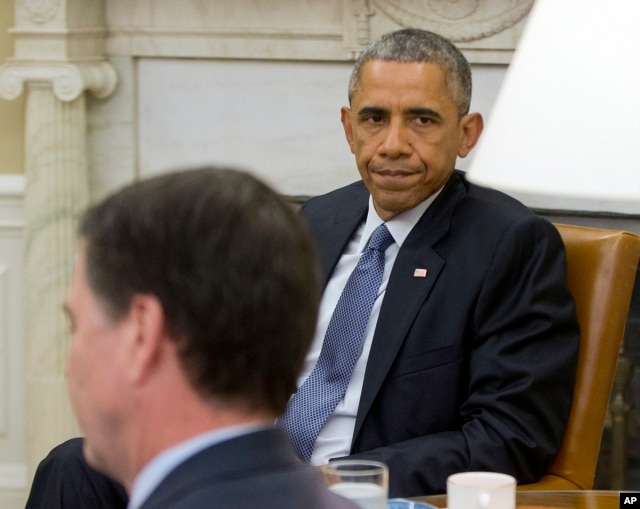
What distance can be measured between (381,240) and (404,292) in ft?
0.47

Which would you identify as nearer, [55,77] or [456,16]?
[456,16]

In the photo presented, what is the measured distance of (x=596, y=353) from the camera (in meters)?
2.14

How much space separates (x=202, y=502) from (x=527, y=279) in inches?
53.9

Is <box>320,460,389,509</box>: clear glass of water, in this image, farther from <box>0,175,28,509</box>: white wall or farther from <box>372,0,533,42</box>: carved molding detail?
<box>0,175,28,509</box>: white wall

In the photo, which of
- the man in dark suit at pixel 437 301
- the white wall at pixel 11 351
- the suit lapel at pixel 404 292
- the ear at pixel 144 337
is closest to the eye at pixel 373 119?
the man in dark suit at pixel 437 301

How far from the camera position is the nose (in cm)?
231

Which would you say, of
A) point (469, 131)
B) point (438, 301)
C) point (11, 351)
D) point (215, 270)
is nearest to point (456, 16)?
point (469, 131)

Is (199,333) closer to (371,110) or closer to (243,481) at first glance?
(243,481)

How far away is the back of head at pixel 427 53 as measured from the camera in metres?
2.30

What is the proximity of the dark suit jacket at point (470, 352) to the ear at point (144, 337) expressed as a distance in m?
1.18

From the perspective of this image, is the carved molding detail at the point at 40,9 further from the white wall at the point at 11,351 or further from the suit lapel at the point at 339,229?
the suit lapel at the point at 339,229

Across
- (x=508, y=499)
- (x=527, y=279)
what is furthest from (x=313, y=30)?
(x=508, y=499)

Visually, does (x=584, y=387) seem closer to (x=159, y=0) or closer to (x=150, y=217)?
(x=150, y=217)

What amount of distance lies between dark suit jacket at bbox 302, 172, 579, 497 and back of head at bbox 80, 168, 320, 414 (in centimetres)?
115
